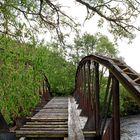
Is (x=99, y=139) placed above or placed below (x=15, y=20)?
below

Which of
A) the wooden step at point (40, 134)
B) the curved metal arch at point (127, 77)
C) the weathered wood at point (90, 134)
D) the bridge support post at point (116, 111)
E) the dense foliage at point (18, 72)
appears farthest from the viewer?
the dense foliage at point (18, 72)

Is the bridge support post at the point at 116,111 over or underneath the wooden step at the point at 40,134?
over

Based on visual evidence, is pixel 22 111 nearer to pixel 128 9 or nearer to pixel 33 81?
pixel 33 81

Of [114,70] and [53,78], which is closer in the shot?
[114,70]

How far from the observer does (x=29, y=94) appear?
254 inches

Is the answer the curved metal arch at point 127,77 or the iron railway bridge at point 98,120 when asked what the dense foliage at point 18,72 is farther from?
the curved metal arch at point 127,77

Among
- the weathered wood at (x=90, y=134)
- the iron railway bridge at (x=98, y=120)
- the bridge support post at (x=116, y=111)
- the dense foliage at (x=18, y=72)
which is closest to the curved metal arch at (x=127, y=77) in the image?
the iron railway bridge at (x=98, y=120)

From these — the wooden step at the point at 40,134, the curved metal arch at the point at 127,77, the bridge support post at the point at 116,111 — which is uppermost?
the curved metal arch at the point at 127,77

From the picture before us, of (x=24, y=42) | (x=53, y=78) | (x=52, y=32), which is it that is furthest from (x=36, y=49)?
(x=53, y=78)

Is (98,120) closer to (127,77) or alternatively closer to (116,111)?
(116,111)

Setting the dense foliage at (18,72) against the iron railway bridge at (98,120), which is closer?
the iron railway bridge at (98,120)

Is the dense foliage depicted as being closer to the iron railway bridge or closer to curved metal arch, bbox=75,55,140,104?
the iron railway bridge

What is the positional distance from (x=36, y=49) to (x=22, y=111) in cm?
138

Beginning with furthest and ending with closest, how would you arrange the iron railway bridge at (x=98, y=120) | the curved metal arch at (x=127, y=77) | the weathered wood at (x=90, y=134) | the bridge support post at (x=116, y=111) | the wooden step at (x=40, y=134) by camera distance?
the wooden step at (x=40, y=134), the weathered wood at (x=90, y=134), the bridge support post at (x=116, y=111), the iron railway bridge at (x=98, y=120), the curved metal arch at (x=127, y=77)
